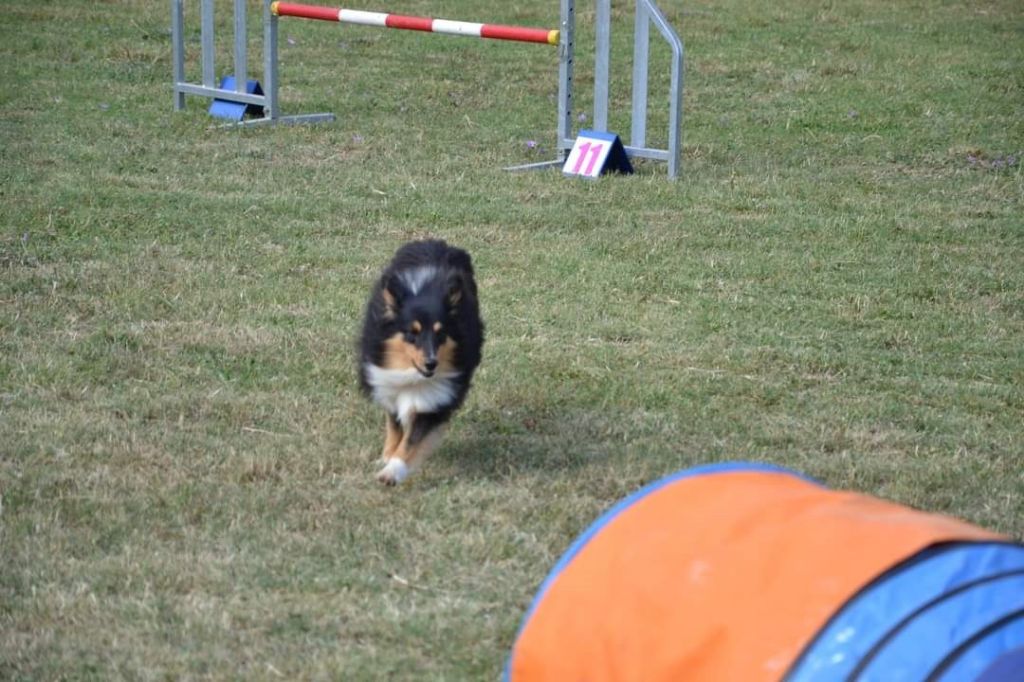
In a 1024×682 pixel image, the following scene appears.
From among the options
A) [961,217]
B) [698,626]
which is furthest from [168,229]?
[698,626]

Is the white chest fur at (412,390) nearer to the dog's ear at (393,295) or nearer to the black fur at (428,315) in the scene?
the black fur at (428,315)

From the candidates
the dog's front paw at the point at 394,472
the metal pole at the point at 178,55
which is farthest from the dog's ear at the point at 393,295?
the metal pole at the point at 178,55

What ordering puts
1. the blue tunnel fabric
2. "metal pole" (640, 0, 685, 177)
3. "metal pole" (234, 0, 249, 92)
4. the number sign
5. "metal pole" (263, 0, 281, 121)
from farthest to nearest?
"metal pole" (234, 0, 249, 92) < "metal pole" (263, 0, 281, 121) < the number sign < "metal pole" (640, 0, 685, 177) < the blue tunnel fabric

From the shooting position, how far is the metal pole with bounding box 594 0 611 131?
9.92 m

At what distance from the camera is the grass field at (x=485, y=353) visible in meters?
4.09

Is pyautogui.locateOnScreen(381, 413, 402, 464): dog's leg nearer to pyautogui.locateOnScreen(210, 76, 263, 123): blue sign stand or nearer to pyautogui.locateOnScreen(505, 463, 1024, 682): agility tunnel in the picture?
pyautogui.locateOnScreen(505, 463, 1024, 682): agility tunnel

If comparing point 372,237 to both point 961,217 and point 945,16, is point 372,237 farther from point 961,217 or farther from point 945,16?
point 945,16

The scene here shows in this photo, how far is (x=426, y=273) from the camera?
4910 millimetres

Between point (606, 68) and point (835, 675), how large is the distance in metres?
7.85

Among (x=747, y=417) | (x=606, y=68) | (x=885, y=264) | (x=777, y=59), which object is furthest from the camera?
(x=777, y=59)

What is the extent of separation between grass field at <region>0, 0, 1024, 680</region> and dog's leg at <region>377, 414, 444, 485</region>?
0.29 feet

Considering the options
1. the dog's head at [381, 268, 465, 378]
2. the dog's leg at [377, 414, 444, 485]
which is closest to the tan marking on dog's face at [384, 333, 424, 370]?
the dog's head at [381, 268, 465, 378]

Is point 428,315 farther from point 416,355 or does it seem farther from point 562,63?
point 562,63

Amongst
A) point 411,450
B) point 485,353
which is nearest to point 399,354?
point 411,450
